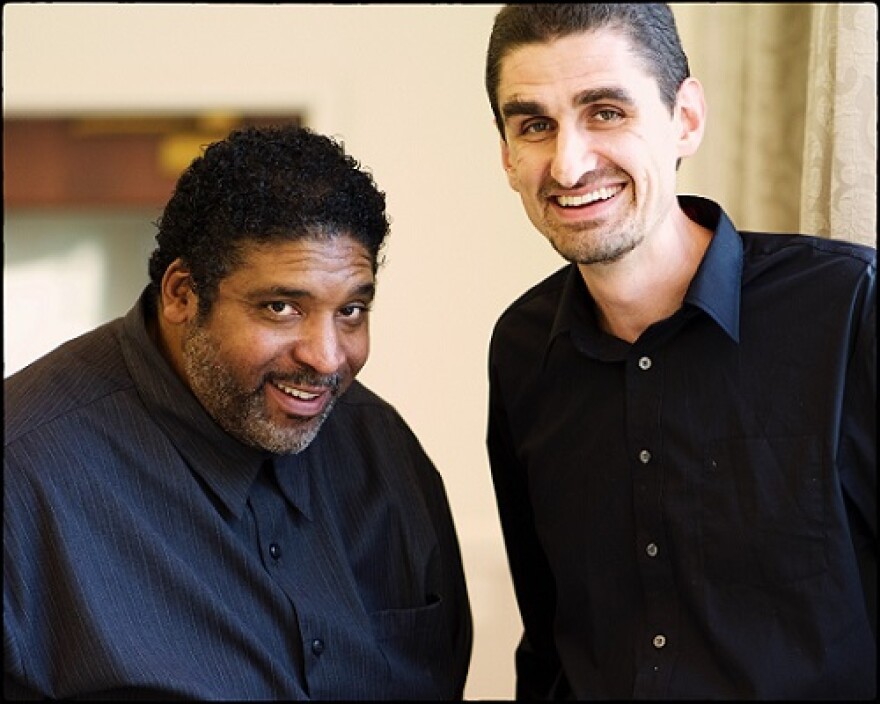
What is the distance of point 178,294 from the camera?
139cm

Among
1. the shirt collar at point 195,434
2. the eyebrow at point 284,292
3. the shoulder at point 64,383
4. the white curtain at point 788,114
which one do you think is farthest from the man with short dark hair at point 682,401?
the shoulder at point 64,383

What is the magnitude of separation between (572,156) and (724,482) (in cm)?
34

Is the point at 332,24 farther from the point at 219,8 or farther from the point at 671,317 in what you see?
the point at 671,317

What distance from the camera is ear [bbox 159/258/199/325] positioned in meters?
1.38

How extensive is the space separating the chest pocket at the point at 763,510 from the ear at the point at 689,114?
1.00ft

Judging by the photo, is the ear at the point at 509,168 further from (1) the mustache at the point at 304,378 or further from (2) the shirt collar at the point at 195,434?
(2) the shirt collar at the point at 195,434

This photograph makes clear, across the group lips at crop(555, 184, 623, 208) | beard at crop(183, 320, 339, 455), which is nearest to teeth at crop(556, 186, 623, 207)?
lips at crop(555, 184, 623, 208)

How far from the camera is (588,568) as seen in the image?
1298mm

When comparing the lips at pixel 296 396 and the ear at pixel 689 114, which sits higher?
the ear at pixel 689 114

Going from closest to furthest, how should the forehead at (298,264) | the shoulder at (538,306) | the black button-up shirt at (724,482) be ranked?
the black button-up shirt at (724,482), the forehead at (298,264), the shoulder at (538,306)

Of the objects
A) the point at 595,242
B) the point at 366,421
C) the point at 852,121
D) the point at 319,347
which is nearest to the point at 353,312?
the point at 319,347

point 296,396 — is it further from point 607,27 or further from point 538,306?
point 607,27

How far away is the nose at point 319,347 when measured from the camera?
1298 millimetres

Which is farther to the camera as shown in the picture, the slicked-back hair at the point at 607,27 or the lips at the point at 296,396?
the lips at the point at 296,396
